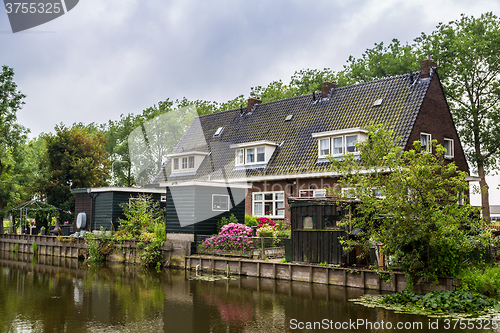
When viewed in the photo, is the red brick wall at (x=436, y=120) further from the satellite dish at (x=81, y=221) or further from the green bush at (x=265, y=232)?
the satellite dish at (x=81, y=221)

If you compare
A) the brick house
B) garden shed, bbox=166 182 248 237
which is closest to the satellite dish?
the brick house

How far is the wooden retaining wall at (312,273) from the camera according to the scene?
630 inches

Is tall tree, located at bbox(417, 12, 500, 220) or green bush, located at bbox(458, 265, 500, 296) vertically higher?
tall tree, located at bbox(417, 12, 500, 220)

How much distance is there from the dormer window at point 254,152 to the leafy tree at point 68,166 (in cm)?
1473

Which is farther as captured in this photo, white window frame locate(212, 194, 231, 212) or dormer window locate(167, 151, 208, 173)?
dormer window locate(167, 151, 208, 173)

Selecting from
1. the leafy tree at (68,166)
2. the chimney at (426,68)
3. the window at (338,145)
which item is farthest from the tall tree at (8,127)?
the chimney at (426,68)

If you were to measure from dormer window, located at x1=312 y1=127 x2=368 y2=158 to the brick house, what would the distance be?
0.05m

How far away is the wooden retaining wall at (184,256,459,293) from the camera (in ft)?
52.5

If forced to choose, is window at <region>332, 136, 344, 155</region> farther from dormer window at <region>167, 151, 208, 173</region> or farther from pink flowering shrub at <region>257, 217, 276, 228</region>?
dormer window at <region>167, 151, 208, 173</region>

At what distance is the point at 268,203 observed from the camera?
2855 centimetres

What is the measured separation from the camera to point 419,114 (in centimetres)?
2550

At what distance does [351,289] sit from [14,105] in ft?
105

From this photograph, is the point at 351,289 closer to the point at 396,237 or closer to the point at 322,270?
the point at 322,270

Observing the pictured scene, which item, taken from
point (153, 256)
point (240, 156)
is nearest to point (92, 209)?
point (153, 256)
